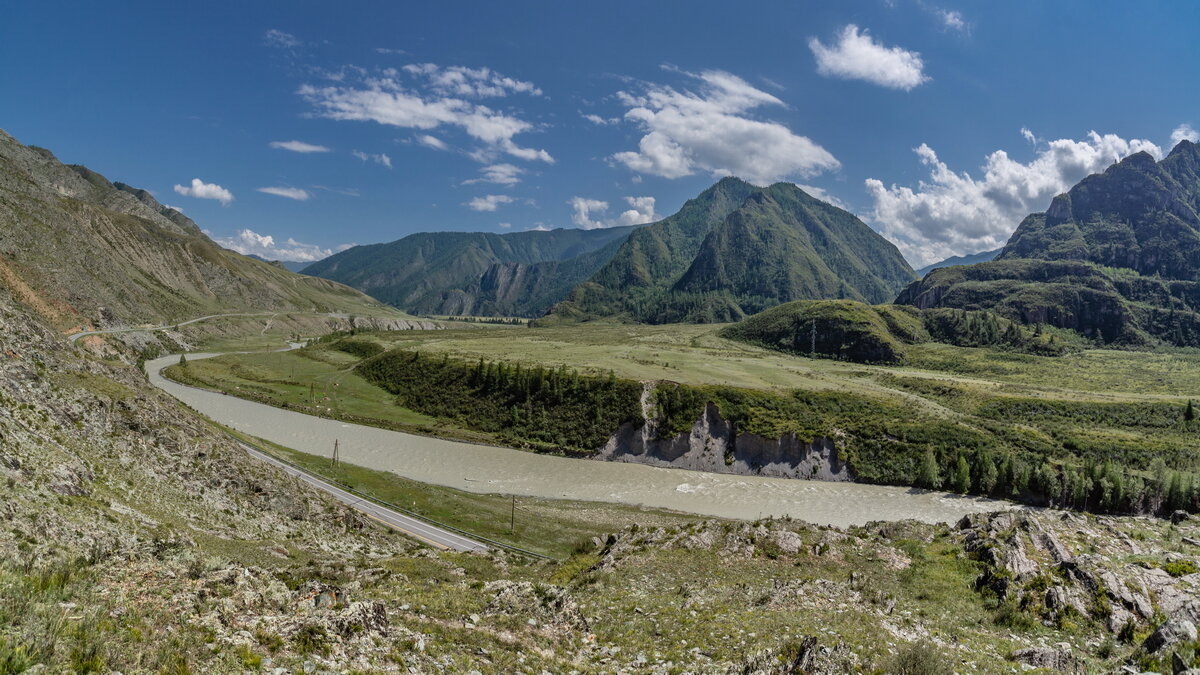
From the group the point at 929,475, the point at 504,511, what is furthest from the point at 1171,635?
the point at 929,475

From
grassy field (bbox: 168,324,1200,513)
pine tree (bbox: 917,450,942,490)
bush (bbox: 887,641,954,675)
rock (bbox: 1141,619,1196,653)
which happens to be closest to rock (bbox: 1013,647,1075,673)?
rock (bbox: 1141,619,1196,653)

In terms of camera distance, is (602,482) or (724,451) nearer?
(602,482)

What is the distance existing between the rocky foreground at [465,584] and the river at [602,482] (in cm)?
3152

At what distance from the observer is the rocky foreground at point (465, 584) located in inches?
436

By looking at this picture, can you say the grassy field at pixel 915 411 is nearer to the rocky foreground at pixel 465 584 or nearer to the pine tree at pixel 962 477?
the pine tree at pixel 962 477

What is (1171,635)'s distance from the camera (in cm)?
1272

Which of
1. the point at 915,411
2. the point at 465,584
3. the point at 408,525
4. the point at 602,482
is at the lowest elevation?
the point at 602,482

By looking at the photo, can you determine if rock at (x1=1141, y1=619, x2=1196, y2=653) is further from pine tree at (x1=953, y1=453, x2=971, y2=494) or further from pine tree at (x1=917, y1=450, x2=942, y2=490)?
pine tree at (x1=953, y1=453, x2=971, y2=494)

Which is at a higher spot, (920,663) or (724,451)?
(920,663)

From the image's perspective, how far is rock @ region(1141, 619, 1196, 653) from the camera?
12.5m

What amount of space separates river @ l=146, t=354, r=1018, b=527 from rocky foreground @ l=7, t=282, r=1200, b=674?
3152cm

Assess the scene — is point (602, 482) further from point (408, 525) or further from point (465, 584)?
point (465, 584)

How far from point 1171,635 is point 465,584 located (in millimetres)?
21483

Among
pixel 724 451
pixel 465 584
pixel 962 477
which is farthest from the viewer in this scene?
pixel 724 451
